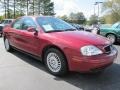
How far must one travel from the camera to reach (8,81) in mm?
5078

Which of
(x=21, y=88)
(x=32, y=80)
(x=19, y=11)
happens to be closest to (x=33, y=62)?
(x=32, y=80)

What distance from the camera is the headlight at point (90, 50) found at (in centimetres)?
478

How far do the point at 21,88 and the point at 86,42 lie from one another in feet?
5.56

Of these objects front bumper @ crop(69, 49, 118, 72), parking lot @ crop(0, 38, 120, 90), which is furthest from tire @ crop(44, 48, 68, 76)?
front bumper @ crop(69, 49, 118, 72)

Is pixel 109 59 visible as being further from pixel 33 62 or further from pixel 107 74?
pixel 33 62

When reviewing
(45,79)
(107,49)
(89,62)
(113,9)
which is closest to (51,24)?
(45,79)

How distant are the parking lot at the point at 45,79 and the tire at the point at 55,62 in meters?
0.14

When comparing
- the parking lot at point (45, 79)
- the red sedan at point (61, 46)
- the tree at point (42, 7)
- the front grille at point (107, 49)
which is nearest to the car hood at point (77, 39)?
the red sedan at point (61, 46)

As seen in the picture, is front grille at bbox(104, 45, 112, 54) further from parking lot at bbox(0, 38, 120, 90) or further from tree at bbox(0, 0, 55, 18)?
tree at bbox(0, 0, 55, 18)

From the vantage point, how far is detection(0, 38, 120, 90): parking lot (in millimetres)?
4742

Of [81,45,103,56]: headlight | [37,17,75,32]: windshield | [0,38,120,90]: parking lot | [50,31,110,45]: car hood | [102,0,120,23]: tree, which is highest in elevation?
[102,0,120,23]: tree

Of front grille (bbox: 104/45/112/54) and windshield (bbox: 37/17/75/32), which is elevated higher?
windshield (bbox: 37/17/75/32)

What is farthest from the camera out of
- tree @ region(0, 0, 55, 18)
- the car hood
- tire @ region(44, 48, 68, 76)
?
tree @ region(0, 0, 55, 18)

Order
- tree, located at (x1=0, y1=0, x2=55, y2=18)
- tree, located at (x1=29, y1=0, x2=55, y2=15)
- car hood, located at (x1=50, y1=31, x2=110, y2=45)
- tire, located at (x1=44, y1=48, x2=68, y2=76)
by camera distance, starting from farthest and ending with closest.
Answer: tree, located at (x1=29, y1=0, x2=55, y2=15)
tree, located at (x1=0, y1=0, x2=55, y2=18)
tire, located at (x1=44, y1=48, x2=68, y2=76)
car hood, located at (x1=50, y1=31, x2=110, y2=45)
